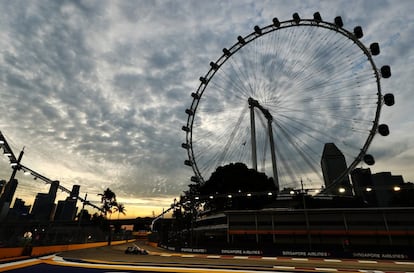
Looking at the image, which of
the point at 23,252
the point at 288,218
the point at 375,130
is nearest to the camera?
the point at 23,252

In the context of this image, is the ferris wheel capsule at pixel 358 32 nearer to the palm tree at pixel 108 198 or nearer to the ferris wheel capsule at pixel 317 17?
the ferris wheel capsule at pixel 317 17

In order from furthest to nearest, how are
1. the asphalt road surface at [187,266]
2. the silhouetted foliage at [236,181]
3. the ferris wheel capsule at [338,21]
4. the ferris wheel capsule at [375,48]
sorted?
the silhouetted foliage at [236,181] < the ferris wheel capsule at [338,21] < the ferris wheel capsule at [375,48] < the asphalt road surface at [187,266]

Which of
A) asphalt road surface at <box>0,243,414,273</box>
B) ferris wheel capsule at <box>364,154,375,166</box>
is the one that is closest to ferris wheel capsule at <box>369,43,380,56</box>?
ferris wheel capsule at <box>364,154,375,166</box>

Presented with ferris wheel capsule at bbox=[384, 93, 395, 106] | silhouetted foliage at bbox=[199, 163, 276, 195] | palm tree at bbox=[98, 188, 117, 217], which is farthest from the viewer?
palm tree at bbox=[98, 188, 117, 217]

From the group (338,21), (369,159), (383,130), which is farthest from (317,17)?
(369,159)

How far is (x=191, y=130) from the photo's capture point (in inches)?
2199

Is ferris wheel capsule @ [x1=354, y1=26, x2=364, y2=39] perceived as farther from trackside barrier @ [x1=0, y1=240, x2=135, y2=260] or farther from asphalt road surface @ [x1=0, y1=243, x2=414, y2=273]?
trackside barrier @ [x1=0, y1=240, x2=135, y2=260]

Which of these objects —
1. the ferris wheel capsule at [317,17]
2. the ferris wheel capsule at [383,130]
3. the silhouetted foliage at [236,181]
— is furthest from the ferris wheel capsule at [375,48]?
the silhouetted foliage at [236,181]

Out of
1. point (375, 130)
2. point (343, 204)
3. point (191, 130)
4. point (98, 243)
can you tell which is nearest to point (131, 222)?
point (98, 243)

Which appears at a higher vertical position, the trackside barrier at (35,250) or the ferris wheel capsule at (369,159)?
the ferris wheel capsule at (369,159)

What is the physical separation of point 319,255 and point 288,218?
45.4ft

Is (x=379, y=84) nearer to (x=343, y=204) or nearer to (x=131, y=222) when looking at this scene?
(x=343, y=204)

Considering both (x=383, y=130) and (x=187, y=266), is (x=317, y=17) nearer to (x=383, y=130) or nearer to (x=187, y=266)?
(x=383, y=130)

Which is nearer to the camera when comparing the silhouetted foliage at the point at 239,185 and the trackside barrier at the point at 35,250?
the trackside barrier at the point at 35,250
